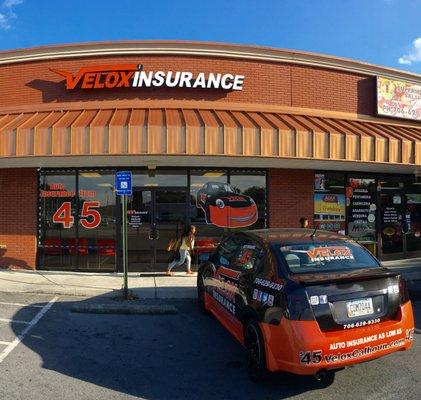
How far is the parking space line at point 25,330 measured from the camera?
5.72 meters

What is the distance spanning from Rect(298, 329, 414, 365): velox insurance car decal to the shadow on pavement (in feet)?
1.71

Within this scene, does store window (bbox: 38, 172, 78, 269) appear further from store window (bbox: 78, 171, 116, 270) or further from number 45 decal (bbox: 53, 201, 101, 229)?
store window (bbox: 78, 171, 116, 270)

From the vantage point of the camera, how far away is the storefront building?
11.6m

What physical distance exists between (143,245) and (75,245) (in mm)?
1911

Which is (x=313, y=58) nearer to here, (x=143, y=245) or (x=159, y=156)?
(x=159, y=156)

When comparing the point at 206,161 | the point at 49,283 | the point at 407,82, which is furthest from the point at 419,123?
the point at 49,283

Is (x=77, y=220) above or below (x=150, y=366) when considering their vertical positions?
above

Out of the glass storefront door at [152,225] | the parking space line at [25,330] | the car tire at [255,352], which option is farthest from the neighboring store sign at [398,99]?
the parking space line at [25,330]

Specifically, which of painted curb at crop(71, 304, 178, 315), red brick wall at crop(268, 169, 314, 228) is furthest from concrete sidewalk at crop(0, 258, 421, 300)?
red brick wall at crop(268, 169, 314, 228)

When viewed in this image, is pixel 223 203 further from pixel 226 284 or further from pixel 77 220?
pixel 226 284

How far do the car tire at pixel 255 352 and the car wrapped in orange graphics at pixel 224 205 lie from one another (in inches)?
295

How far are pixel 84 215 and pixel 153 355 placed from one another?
7.37 m

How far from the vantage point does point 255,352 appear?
488 centimetres

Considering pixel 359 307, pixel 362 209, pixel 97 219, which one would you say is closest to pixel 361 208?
pixel 362 209
